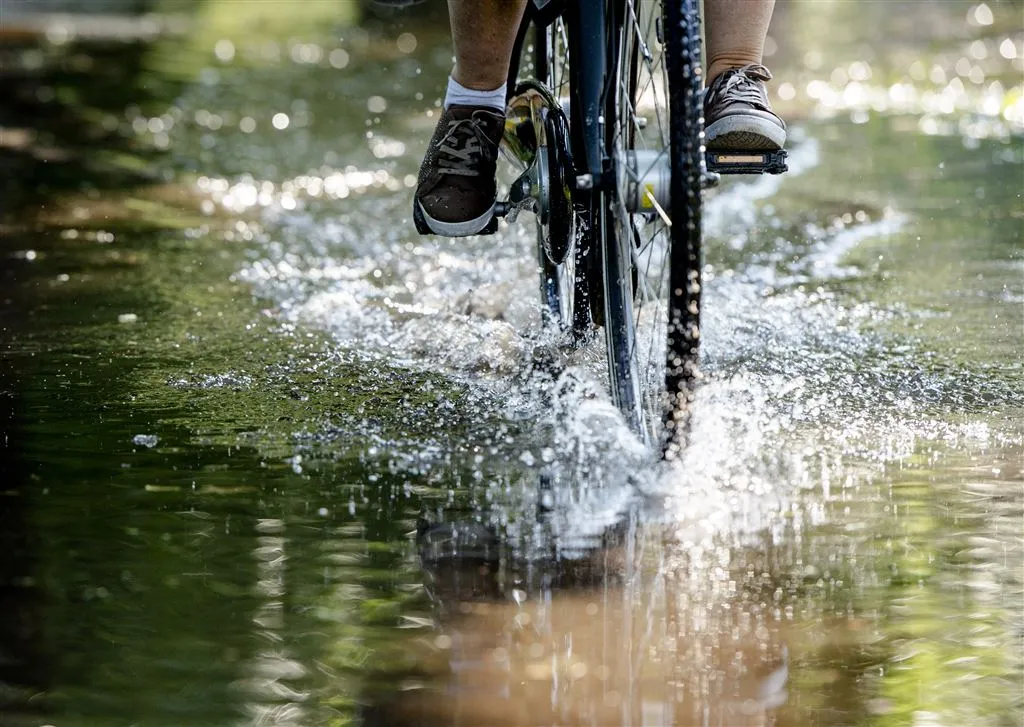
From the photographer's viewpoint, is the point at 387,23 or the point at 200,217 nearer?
the point at 200,217

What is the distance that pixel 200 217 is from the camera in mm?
5871

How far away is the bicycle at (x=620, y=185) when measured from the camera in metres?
2.91

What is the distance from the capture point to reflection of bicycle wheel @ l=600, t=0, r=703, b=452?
2732 millimetres

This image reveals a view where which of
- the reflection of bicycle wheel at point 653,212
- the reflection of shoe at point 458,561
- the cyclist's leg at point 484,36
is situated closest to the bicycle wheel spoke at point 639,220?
the reflection of bicycle wheel at point 653,212

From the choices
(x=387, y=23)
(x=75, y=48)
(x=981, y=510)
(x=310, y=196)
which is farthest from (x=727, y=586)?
(x=387, y=23)

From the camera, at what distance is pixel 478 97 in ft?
11.6

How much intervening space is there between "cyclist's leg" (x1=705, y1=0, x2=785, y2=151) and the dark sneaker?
547 millimetres

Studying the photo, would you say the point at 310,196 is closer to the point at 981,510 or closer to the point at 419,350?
the point at 419,350

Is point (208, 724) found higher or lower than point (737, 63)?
lower

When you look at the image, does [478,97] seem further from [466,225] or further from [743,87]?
[743,87]

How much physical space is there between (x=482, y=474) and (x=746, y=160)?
0.87m

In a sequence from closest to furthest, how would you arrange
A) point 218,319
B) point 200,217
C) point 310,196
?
1. point 218,319
2. point 200,217
3. point 310,196

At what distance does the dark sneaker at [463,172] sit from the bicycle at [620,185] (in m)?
0.06

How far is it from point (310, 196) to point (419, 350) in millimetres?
2458
